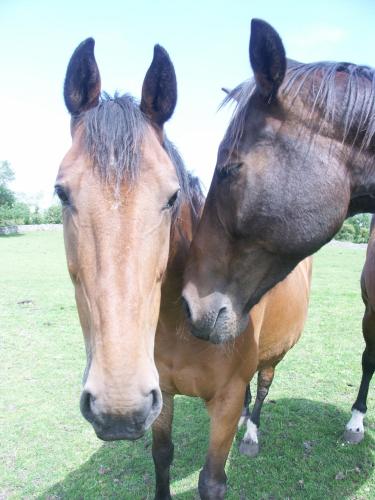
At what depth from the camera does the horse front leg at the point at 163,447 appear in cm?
296

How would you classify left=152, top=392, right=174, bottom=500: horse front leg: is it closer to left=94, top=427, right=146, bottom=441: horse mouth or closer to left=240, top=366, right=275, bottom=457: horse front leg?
left=240, top=366, right=275, bottom=457: horse front leg

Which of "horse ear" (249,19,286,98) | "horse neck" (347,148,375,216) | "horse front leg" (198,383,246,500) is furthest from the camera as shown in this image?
"horse front leg" (198,383,246,500)

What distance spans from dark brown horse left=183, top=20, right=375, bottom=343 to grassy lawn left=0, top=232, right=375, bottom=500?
7.22 feet

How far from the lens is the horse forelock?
1.96 metres

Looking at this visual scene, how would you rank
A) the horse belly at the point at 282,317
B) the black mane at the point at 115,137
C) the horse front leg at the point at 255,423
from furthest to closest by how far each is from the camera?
the horse front leg at the point at 255,423, the horse belly at the point at 282,317, the black mane at the point at 115,137

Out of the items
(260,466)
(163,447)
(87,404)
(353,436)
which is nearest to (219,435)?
(163,447)

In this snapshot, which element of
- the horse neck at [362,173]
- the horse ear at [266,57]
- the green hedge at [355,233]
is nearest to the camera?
the horse ear at [266,57]

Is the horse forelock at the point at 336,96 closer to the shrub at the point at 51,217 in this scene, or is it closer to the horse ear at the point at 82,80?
the horse ear at the point at 82,80

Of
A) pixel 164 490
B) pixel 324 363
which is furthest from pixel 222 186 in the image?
pixel 324 363

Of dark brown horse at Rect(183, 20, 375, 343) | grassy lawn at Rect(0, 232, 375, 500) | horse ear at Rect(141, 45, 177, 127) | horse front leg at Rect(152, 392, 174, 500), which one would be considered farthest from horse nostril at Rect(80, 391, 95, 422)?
grassy lawn at Rect(0, 232, 375, 500)

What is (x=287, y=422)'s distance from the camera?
14.5 ft

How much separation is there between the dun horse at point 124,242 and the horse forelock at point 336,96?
1.74ft

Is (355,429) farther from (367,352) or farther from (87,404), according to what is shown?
(87,404)

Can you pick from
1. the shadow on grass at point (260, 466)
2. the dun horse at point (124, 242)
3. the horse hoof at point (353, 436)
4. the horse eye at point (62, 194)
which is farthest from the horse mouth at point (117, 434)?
the horse hoof at point (353, 436)
